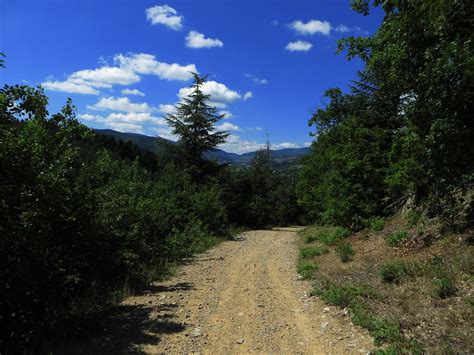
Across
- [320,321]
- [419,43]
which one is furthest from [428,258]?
[419,43]

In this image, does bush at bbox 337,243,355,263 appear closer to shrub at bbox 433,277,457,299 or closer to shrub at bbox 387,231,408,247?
shrub at bbox 387,231,408,247

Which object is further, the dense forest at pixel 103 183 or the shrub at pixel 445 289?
the shrub at pixel 445 289

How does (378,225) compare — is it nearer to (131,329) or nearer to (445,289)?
(445,289)

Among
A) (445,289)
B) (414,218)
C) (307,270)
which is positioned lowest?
(307,270)

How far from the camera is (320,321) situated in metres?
7.07

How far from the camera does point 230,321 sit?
725 centimetres

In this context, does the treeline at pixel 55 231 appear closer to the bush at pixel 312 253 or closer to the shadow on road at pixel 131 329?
the shadow on road at pixel 131 329

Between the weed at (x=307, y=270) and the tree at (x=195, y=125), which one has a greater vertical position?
the tree at (x=195, y=125)

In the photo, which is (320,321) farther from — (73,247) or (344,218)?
(344,218)

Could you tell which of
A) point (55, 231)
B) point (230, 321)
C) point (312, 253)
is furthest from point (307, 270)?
point (55, 231)

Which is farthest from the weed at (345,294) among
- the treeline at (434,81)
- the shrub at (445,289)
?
the treeline at (434,81)

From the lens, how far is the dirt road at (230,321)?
599 cm

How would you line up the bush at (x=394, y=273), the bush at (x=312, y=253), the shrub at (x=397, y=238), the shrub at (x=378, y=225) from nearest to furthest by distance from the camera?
the bush at (x=394, y=273)
the shrub at (x=397, y=238)
the bush at (x=312, y=253)
the shrub at (x=378, y=225)

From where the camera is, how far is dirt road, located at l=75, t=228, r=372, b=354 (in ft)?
19.6
